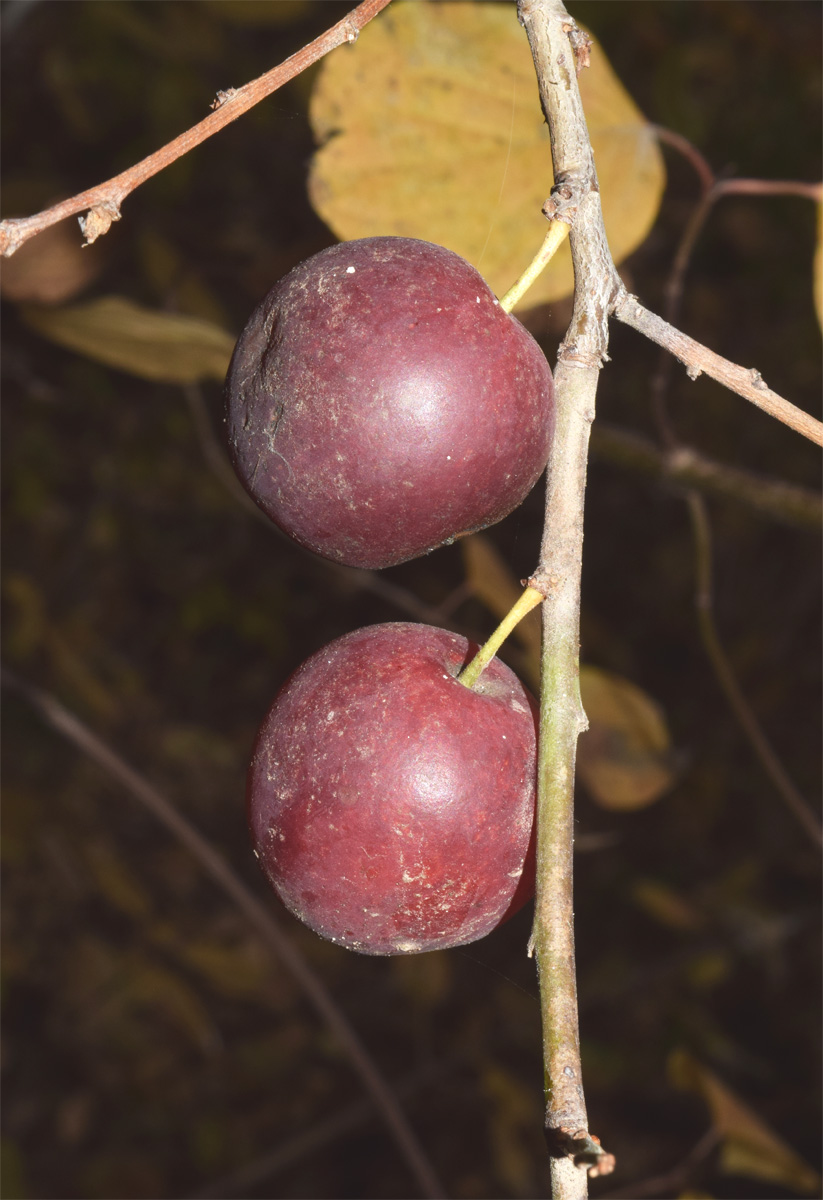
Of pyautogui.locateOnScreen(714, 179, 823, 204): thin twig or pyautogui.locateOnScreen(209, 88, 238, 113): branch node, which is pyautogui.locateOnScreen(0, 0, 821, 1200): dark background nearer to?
pyautogui.locateOnScreen(714, 179, 823, 204): thin twig

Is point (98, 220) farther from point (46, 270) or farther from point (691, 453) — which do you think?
point (691, 453)

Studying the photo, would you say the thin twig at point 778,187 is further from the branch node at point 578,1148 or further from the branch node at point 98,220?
the branch node at point 578,1148

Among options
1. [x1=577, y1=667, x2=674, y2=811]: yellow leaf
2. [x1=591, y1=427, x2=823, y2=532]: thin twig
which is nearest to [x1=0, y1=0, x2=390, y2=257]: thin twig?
[x1=591, y1=427, x2=823, y2=532]: thin twig

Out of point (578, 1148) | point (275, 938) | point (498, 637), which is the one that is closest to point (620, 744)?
point (275, 938)

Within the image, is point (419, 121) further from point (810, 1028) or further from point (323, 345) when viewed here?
point (810, 1028)

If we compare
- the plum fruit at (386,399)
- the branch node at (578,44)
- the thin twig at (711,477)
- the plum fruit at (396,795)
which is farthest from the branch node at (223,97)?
the thin twig at (711,477)

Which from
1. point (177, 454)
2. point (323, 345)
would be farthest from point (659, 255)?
point (323, 345)
